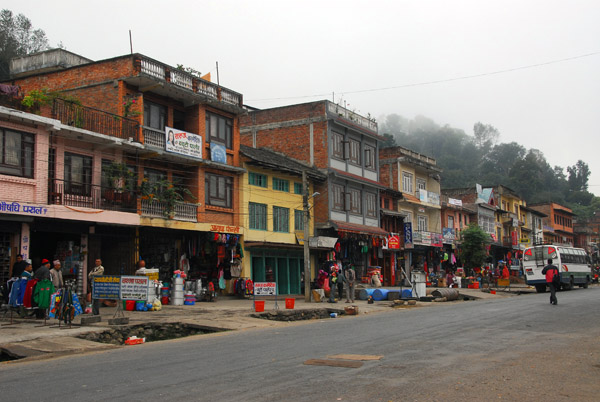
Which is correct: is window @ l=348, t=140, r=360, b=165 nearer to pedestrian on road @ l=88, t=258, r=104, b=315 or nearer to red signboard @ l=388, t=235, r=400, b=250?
red signboard @ l=388, t=235, r=400, b=250

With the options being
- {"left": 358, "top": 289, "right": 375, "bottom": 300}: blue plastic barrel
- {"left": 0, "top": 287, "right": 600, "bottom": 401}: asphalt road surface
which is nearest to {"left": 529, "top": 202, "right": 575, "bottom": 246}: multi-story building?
{"left": 358, "top": 289, "right": 375, "bottom": 300}: blue plastic barrel

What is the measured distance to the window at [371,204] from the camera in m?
42.3

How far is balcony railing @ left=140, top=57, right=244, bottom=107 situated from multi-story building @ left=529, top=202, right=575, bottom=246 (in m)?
67.9

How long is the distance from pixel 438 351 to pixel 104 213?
15.6m

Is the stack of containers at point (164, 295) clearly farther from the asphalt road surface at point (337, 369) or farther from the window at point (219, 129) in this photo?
the asphalt road surface at point (337, 369)

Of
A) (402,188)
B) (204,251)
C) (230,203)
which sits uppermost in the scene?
(402,188)

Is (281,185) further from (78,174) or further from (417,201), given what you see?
(417,201)

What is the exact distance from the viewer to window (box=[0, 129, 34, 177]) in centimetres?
2002

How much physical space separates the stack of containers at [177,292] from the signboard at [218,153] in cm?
671

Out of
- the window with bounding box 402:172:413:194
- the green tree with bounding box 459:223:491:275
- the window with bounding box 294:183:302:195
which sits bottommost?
the green tree with bounding box 459:223:491:275

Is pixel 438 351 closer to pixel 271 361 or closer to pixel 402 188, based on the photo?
pixel 271 361

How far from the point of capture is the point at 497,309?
21594 millimetres

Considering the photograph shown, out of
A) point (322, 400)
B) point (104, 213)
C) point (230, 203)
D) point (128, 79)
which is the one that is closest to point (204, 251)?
point (230, 203)

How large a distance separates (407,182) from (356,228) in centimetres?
1366
